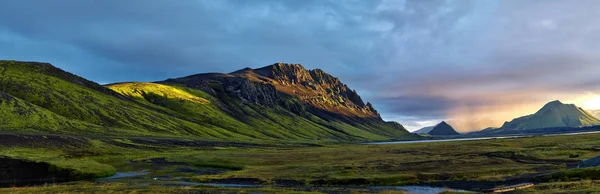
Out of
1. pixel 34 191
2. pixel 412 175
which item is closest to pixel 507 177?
pixel 412 175

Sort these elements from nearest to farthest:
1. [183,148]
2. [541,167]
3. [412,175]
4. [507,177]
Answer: [507,177] < [412,175] < [541,167] < [183,148]

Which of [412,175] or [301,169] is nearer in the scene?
[412,175]

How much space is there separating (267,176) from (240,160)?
41.8 meters

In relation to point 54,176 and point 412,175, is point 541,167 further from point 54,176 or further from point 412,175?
point 54,176

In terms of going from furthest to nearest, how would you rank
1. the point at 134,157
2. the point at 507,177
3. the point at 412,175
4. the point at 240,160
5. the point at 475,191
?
the point at 134,157 < the point at 240,160 < the point at 412,175 < the point at 507,177 < the point at 475,191

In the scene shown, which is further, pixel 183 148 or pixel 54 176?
pixel 183 148

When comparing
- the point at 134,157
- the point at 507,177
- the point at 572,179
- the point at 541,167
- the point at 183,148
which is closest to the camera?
the point at 572,179

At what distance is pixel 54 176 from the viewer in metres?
83.1

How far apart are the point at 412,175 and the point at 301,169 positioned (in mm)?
25678

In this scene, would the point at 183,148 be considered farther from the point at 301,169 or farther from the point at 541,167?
the point at 541,167

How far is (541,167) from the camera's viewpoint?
254ft

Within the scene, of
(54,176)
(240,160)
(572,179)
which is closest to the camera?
(572,179)

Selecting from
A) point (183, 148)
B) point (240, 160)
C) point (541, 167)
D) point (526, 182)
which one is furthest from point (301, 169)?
point (183, 148)

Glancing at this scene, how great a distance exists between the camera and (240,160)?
118125 mm
